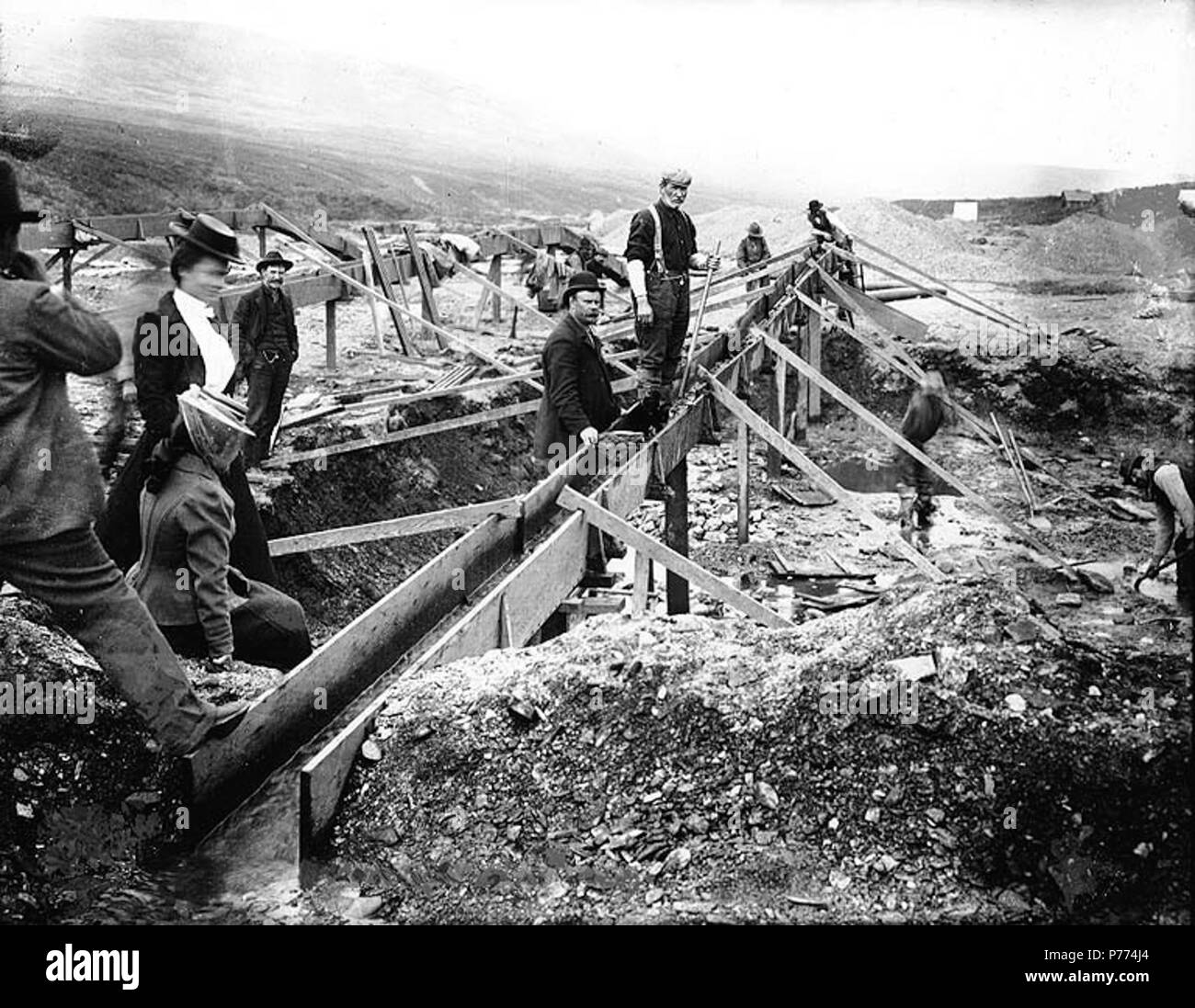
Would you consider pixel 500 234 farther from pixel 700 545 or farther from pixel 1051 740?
pixel 1051 740

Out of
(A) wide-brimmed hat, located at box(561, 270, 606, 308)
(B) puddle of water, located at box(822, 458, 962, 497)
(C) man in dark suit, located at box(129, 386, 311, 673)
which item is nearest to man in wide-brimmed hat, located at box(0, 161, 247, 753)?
(C) man in dark suit, located at box(129, 386, 311, 673)

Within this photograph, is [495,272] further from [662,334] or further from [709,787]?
[709,787]

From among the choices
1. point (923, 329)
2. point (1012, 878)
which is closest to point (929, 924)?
point (1012, 878)

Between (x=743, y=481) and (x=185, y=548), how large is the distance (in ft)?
18.1

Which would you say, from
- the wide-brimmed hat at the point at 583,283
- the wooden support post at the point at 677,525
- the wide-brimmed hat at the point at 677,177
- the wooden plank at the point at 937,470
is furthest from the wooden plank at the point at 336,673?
the wooden plank at the point at 937,470

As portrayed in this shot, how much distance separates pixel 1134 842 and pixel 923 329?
10.3 metres

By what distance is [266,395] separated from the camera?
859 cm

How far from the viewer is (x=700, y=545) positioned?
32.3 feet

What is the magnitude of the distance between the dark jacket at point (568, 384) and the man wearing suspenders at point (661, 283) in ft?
1.51

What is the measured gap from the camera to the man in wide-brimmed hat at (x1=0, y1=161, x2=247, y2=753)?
338 centimetres

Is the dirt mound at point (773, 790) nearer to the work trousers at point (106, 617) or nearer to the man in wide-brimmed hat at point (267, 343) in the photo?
the work trousers at point (106, 617)

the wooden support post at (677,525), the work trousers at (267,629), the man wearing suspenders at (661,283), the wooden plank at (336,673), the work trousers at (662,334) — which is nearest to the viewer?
the wooden plank at (336,673)

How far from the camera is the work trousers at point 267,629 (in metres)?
4.95

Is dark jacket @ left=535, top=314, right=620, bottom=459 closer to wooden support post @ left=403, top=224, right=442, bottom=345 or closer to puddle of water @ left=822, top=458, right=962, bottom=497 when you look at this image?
puddle of water @ left=822, top=458, right=962, bottom=497
